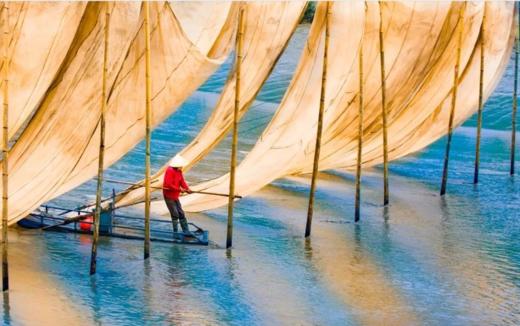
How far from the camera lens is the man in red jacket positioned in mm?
21359

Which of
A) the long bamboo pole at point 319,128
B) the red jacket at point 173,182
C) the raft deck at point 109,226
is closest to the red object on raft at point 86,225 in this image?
the raft deck at point 109,226

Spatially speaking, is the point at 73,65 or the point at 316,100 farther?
the point at 316,100

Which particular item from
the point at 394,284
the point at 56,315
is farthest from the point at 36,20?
the point at 394,284

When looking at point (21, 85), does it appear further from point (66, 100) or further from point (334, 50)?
point (334, 50)

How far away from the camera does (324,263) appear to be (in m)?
21.7

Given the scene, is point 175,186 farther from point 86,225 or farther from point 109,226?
point 86,225

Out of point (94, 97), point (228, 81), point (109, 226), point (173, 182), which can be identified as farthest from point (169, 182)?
point (228, 81)

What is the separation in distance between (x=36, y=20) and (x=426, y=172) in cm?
1369

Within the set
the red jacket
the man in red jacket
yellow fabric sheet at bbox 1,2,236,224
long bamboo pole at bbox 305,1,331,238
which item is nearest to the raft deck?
the man in red jacket

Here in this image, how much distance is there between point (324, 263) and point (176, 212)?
2609 mm

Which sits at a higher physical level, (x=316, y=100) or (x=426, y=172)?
(x=316, y=100)

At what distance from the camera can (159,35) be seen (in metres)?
22.0

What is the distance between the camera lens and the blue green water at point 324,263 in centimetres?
1878

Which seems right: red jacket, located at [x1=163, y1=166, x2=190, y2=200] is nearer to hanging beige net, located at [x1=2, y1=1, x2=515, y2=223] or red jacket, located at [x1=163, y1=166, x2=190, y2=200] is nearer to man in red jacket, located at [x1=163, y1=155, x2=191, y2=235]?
man in red jacket, located at [x1=163, y1=155, x2=191, y2=235]
